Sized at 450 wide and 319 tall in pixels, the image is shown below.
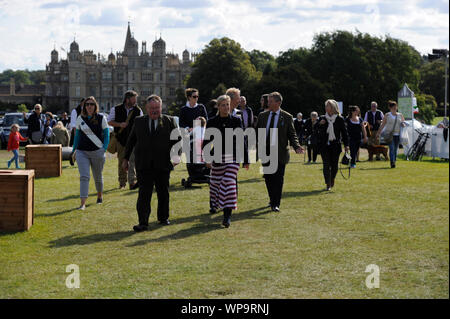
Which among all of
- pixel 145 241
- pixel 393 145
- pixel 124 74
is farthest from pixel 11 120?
pixel 124 74

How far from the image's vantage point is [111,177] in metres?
16.8

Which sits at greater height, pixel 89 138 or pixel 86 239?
pixel 89 138

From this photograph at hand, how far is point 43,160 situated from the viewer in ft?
54.5

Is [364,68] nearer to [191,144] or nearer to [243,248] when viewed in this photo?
[191,144]

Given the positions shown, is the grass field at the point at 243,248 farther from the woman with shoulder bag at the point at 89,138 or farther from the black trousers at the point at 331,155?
the woman with shoulder bag at the point at 89,138

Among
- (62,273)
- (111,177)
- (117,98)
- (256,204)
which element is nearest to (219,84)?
(111,177)

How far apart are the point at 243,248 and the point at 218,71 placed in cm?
7627

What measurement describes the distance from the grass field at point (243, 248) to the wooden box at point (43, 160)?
3501 millimetres

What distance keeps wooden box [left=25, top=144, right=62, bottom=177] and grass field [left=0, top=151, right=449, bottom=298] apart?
11.5ft

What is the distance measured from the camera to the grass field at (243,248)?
237 inches

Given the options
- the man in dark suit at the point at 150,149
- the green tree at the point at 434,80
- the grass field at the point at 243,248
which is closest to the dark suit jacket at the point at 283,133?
the grass field at the point at 243,248

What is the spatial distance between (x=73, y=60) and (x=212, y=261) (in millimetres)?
160385

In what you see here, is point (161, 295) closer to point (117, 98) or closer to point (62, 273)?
point (62, 273)

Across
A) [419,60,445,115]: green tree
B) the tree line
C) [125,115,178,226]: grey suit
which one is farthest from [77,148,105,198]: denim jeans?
[419,60,445,115]: green tree
